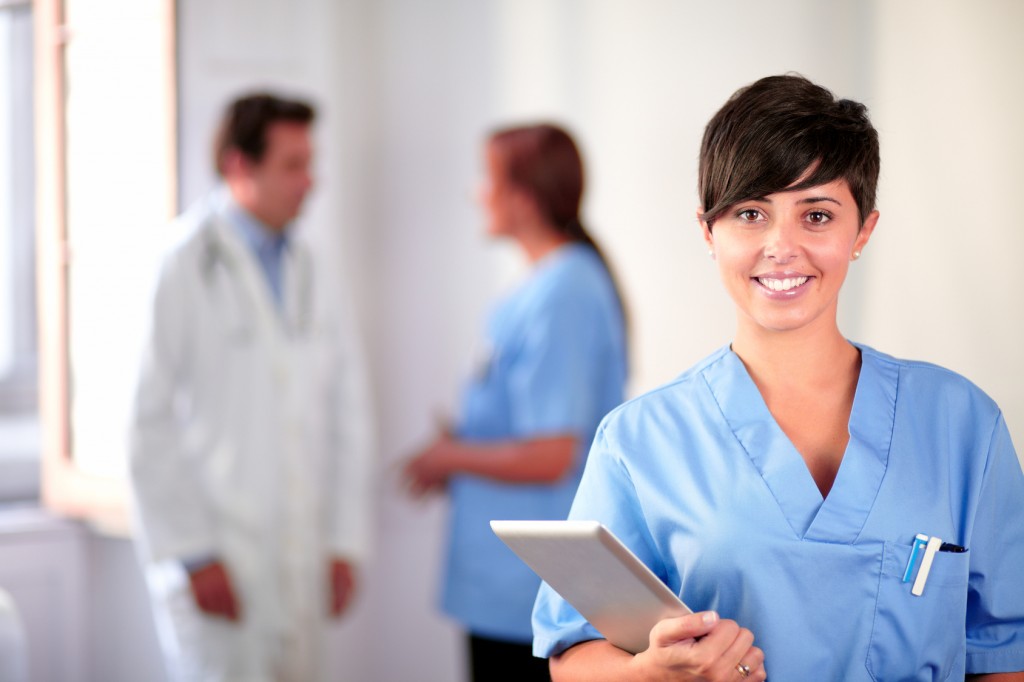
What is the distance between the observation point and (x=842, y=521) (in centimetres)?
93

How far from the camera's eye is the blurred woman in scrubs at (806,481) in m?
0.92

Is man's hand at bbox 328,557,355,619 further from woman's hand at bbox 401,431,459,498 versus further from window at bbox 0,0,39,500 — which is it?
window at bbox 0,0,39,500

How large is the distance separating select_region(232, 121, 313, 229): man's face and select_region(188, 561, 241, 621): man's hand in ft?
2.54

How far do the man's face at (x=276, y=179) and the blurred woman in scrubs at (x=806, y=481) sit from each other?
5.42ft

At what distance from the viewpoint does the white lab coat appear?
2270mm

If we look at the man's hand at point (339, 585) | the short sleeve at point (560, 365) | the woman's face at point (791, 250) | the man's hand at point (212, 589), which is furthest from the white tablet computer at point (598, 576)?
the man's hand at point (339, 585)

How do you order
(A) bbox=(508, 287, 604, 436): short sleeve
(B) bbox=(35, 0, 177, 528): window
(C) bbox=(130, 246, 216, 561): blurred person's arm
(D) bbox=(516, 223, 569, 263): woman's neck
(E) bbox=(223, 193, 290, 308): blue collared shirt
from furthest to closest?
(B) bbox=(35, 0, 177, 528): window
(E) bbox=(223, 193, 290, 308): blue collared shirt
(C) bbox=(130, 246, 216, 561): blurred person's arm
(D) bbox=(516, 223, 569, 263): woman's neck
(A) bbox=(508, 287, 604, 436): short sleeve

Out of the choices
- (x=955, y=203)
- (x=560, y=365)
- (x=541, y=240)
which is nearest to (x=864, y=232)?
(x=955, y=203)

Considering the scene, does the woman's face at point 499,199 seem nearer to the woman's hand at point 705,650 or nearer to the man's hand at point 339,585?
the man's hand at point 339,585

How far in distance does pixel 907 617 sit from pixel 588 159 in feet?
5.90

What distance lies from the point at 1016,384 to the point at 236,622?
168 centimetres

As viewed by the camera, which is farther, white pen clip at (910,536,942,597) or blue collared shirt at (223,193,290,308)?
blue collared shirt at (223,193,290,308)

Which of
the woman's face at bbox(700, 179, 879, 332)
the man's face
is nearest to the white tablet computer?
the woman's face at bbox(700, 179, 879, 332)

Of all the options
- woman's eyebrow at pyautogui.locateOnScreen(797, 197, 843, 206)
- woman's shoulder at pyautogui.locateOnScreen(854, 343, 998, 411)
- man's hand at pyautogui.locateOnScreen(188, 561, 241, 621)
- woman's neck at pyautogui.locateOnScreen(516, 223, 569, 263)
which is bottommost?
man's hand at pyautogui.locateOnScreen(188, 561, 241, 621)
